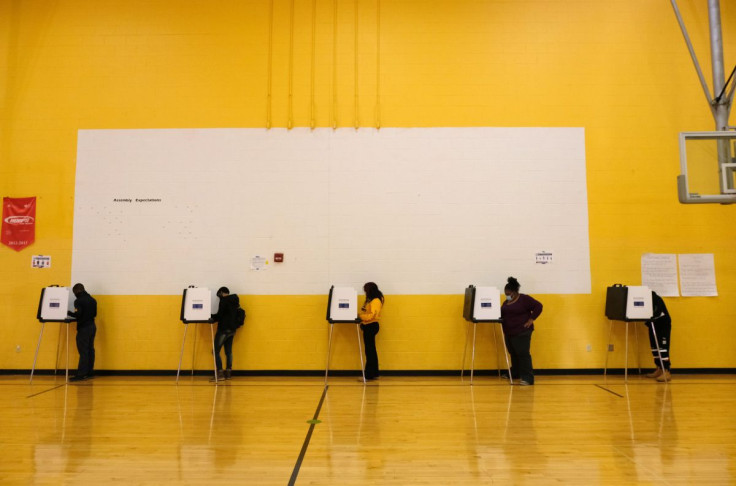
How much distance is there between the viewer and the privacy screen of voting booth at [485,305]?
6152 millimetres

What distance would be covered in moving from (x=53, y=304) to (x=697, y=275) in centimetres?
873

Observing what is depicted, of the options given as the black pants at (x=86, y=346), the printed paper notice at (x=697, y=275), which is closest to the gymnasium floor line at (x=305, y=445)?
the black pants at (x=86, y=346)

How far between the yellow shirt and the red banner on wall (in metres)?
4.77

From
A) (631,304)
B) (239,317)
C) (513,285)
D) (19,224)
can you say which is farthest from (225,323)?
(631,304)

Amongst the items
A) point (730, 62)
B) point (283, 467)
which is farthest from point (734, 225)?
point (283, 467)

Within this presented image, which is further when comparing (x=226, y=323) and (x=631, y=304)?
(x=226, y=323)

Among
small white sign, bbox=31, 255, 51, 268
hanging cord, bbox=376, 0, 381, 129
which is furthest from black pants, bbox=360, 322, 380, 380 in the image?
small white sign, bbox=31, 255, 51, 268

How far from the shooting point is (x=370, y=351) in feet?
21.1

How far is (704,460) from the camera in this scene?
319 centimetres

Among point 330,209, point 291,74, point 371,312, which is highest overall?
point 291,74

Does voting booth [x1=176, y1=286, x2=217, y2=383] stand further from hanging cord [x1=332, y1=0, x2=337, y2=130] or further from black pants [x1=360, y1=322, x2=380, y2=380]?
hanging cord [x1=332, y1=0, x2=337, y2=130]

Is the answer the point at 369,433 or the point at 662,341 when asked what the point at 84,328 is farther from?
the point at 662,341

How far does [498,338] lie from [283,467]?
4.28 metres

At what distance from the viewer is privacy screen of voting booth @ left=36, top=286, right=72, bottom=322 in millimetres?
6309
